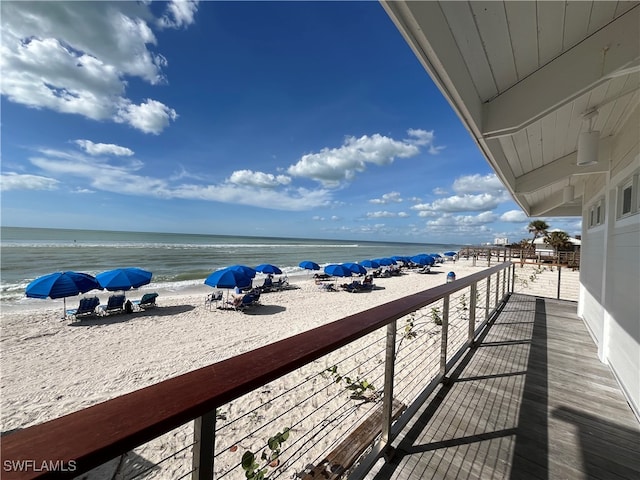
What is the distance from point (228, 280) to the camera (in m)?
10.5

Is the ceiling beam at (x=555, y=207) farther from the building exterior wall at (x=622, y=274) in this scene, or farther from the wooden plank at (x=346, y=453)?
the wooden plank at (x=346, y=453)

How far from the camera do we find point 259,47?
11820mm

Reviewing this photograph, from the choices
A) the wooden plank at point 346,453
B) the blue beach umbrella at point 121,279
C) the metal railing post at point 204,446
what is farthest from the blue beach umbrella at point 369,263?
the metal railing post at point 204,446

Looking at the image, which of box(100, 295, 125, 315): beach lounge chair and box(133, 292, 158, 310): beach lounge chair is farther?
box(133, 292, 158, 310): beach lounge chair

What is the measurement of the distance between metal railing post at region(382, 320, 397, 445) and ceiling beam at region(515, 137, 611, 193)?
3.28 m

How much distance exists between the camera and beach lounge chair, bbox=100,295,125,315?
9.95 meters

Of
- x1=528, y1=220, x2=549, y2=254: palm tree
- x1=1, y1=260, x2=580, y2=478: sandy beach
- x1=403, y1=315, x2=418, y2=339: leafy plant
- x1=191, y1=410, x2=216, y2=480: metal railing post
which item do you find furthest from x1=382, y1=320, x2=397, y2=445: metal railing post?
x1=528, y1=220, x2=549, y2=254: palm tree

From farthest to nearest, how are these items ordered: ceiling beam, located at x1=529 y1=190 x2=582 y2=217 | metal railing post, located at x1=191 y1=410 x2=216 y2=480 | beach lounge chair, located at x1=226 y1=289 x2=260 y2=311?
beach lounge chair, located at x1=226 y1=289 x2=260 y2=311, ceiling beam, located at x1=529 y1=190 x2=582 y2=217, metal railing post, located at x1=191 y1=410 x2=216 y2=480

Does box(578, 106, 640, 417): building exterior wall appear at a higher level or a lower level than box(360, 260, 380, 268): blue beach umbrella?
higher

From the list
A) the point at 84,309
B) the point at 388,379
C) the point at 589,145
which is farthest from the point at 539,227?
the point at 84,309

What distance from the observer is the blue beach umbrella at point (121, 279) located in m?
9.91

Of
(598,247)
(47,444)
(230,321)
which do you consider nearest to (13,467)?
(47,444)

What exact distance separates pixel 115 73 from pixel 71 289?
11.5 metres

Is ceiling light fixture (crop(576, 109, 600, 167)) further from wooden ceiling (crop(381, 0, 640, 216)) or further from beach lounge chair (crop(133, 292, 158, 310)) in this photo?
beach lounge chair (crop(133, 292, 158, 310))
